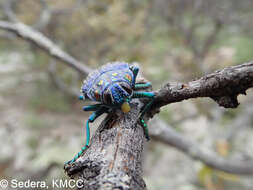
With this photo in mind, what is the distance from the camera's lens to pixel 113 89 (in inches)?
63.5

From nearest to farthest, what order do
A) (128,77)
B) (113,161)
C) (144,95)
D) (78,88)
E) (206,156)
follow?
(113,161)
(144,95)
(128,77)
(206,156)
(78,88)

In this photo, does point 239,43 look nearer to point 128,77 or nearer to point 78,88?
point 78,88

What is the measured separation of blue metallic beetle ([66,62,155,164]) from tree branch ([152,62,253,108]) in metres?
0.24

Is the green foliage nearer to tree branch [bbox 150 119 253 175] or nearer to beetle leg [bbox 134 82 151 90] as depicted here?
tree branch [bbox 150 119 253 175]

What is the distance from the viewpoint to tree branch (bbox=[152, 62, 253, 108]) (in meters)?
0.95

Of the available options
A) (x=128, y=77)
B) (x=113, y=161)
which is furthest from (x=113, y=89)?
(x=113, y=161)

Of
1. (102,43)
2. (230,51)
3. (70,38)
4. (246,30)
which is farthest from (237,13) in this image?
(70,38)

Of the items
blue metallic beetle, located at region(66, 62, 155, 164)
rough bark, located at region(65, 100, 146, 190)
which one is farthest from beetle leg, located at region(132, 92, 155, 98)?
rough bark, located at region(65, 100, 146, 190)

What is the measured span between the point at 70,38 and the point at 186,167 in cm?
648

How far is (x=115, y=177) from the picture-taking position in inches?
34.5

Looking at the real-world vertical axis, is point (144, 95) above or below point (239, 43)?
below

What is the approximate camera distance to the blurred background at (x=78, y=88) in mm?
6355

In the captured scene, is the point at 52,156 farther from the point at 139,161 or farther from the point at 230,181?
the point at 139,161

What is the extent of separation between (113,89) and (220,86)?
2.57 feet
